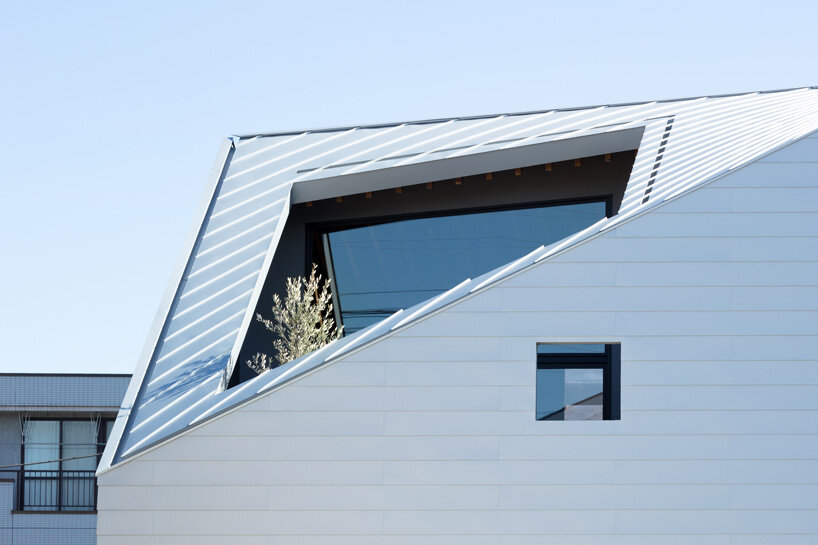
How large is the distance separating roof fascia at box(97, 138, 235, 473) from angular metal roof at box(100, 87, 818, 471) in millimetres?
18

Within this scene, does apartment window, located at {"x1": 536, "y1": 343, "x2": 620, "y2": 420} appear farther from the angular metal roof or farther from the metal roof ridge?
the metal roof ridge

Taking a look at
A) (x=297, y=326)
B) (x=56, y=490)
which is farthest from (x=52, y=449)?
(x=297, y=326)

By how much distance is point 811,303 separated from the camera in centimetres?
750

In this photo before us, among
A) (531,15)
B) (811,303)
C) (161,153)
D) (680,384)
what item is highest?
(531,15)

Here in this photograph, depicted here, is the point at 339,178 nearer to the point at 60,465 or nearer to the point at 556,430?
the point at 556,430

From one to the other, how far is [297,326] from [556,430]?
4.35m

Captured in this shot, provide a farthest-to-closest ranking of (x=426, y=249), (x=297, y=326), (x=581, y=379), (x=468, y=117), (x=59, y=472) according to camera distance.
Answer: (x=59, y=472) → (x=468, y=117) → (x=426, y=249) → (x=297, y=326) → (x=581, y=379)

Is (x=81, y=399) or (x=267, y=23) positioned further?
(x=81, y=399)

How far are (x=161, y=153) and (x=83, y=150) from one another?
129 inches

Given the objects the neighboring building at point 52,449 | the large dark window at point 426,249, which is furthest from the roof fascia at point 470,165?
the neighboring building at point 52,449

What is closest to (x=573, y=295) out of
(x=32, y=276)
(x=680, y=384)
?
(x=680, y=384)

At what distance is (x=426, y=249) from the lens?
12242 mm

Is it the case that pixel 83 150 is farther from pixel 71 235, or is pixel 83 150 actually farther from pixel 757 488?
pixel 757 488

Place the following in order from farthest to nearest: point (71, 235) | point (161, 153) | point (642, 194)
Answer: point (71, 235) → point (161, 153) → point (642, 194)
